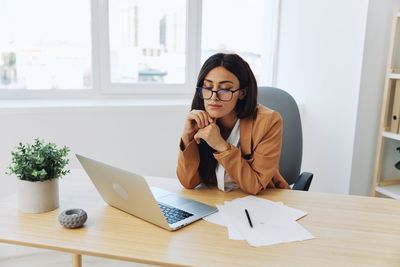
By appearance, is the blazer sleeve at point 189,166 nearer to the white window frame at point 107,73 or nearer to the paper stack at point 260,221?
the paper stack at point 260,221

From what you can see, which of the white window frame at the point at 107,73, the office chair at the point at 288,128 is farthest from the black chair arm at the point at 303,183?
the white window frame at the point at 107,73

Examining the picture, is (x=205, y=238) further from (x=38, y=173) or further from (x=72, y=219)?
(x=38, y=173)

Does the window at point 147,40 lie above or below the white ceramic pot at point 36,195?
above

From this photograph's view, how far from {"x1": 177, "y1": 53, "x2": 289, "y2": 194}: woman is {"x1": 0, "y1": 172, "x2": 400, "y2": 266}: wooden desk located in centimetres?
16

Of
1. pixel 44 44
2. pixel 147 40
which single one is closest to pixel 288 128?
pixel 147 40

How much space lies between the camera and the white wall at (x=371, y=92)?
6.86 ft

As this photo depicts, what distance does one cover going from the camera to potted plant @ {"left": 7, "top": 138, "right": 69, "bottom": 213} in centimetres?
107

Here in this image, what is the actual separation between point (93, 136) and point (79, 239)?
1.43 meters

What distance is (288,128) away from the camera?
1858 millimetres

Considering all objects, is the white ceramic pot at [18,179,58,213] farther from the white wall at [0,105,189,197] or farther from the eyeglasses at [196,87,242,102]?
the white wall at [0,105,189,197]

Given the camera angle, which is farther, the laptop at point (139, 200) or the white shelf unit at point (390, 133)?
the white shelf unit at point (390, 133)

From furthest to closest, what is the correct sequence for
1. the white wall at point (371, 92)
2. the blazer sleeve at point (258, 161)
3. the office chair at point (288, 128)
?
the white wall at point (371, 92) → the office chair at point (288, 128) → the blazer sleeve at point (258, 161)

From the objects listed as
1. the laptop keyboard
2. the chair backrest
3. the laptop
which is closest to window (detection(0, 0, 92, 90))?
the chair backrest

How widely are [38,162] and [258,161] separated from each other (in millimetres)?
726
